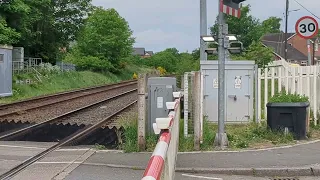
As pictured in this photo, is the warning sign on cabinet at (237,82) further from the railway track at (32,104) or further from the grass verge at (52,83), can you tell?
the grass verge at (52,83)

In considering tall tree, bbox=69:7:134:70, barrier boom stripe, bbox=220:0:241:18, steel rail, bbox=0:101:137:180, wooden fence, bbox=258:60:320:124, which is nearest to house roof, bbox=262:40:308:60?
tall tree, bbox=69:7:134:70

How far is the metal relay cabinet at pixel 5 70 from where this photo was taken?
26234 millimetres

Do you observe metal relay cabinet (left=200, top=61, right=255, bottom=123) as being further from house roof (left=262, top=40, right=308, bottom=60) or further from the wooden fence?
house roof (left=262, top=40, right=308, bottom=60)

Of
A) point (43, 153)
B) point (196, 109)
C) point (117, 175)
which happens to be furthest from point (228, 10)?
point (43, 153)

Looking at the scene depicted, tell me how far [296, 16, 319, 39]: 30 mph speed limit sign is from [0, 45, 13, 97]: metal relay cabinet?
17205 millimetres

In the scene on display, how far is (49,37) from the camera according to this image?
184 ft

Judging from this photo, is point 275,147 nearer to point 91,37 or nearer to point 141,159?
point 141,159

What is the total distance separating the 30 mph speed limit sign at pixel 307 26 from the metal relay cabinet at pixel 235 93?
1.63 m

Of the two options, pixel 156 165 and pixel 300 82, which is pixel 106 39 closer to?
pixel 300 82

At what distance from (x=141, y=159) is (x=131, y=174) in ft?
3.67

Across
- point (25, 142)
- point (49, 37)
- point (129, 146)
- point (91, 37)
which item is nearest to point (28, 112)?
point (25, 142)

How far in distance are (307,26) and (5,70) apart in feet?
59.2

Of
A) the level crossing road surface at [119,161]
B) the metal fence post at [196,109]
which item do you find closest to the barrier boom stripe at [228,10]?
the metal fence post at [196,109]

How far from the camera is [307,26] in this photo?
13516 mm
